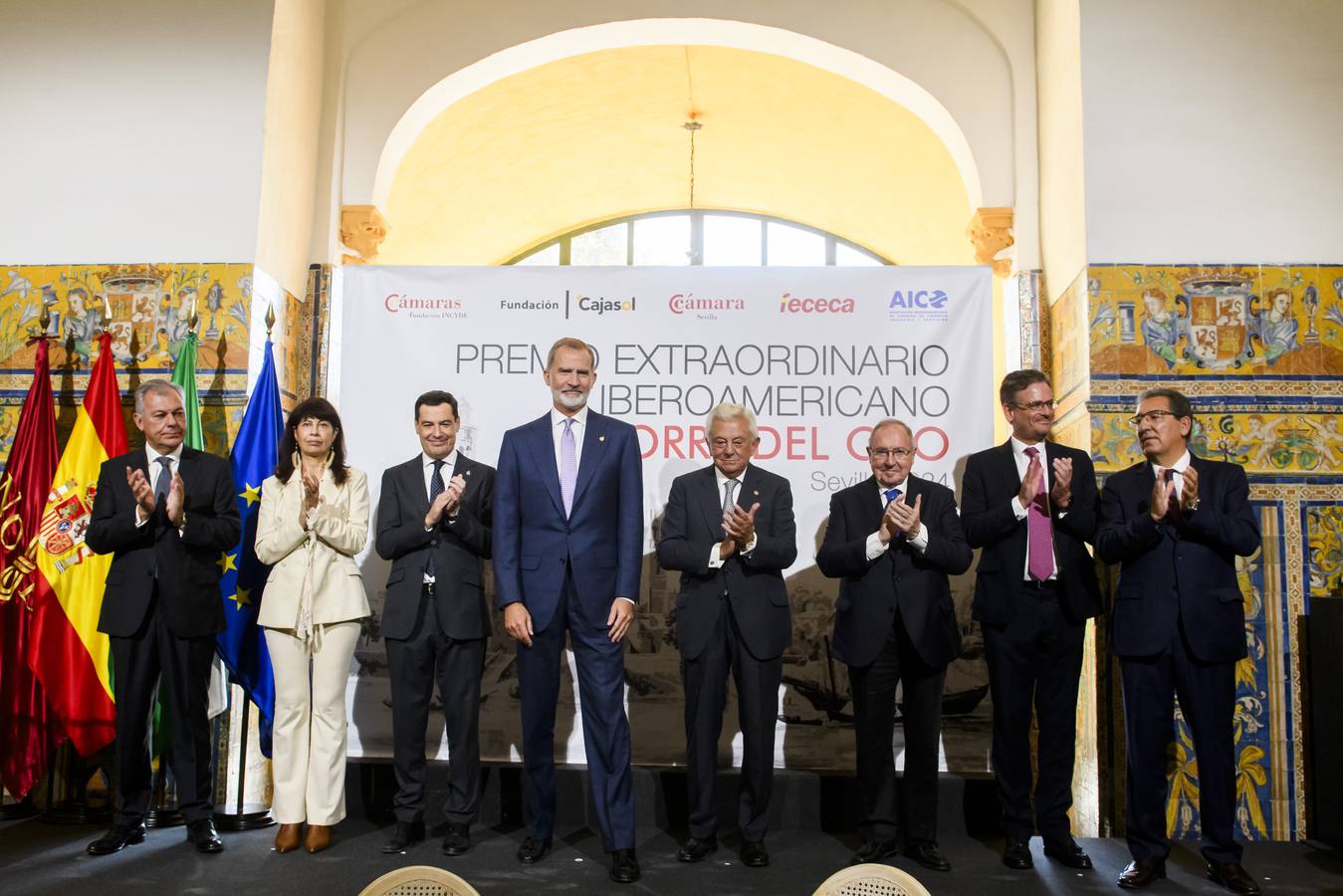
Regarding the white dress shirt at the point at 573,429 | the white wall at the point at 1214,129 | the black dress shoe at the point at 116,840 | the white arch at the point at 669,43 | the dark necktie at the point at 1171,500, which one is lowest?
the black dress shoe at the point at 116,840

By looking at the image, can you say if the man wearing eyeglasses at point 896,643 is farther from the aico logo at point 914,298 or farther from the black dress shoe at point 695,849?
the aico logo at point 914,298

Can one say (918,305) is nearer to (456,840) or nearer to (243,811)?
(456,840)

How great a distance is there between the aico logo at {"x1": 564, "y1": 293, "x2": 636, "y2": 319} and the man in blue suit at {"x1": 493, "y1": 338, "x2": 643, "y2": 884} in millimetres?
1242

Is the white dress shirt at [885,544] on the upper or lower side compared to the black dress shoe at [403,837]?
upper

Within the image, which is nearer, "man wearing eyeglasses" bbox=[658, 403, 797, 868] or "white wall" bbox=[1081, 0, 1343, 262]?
"man wearing eyeglasses" bbox=[658, 403, 797, 868]

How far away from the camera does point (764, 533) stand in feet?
13.9

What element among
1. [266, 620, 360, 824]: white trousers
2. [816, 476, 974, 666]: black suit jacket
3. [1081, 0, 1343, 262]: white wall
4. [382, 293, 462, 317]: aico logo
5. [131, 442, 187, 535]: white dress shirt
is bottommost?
[266, 620, 360, 824]: white trousers

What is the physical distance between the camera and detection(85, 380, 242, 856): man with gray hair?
4.23 metres

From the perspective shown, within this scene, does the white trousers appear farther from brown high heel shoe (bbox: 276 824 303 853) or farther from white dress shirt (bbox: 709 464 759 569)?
white dress shirt (bbox: 709 464 759 569)

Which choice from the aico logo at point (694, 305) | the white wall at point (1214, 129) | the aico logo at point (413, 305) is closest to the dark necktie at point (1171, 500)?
the white wall at point (1214, 129)

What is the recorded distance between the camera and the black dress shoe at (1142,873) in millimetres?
3871

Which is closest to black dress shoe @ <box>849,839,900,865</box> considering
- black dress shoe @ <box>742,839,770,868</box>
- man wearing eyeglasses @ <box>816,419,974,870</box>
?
man wearing eyeglasses @ <box>816,419,974,870</box>

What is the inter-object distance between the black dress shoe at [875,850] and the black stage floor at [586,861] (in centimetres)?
5

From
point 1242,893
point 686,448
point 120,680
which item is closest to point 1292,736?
point 1242,893
